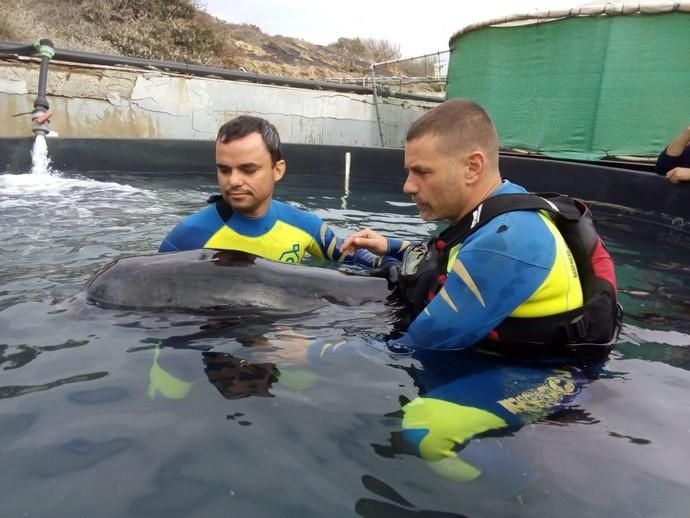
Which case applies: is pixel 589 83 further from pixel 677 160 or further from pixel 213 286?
pixel 213 286

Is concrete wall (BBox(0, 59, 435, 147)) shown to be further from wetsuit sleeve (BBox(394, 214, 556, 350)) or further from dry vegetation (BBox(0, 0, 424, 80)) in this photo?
wetsuit sleeve (BBox(394, 214, 556, 350))

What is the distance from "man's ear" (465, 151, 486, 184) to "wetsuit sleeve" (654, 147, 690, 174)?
550 cm

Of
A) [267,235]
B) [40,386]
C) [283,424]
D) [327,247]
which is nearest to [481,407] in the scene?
[283,424]

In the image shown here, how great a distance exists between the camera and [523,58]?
10680mm

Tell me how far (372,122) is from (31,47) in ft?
24.5

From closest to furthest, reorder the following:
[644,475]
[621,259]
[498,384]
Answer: [644,475] → [498,384] → [621,259]

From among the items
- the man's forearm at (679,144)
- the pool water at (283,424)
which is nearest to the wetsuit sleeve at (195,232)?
the pool water at (283,424)

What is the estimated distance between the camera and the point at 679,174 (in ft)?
22.8

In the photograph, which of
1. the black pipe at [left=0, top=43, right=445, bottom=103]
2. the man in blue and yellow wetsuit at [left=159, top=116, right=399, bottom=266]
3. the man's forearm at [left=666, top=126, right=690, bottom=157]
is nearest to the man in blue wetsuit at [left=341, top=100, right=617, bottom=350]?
the man in blue and yellow wetsuit at [left=159, top=116, right=399, bottom=266]

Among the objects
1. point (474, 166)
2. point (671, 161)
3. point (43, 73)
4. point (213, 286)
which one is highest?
point (43, 73)

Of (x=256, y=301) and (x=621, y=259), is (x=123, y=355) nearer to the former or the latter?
(x=256, y=301)

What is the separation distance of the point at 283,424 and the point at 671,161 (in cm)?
665

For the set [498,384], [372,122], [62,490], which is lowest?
[62,490]

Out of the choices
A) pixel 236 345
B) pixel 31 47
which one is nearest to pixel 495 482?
pixel 236 345
